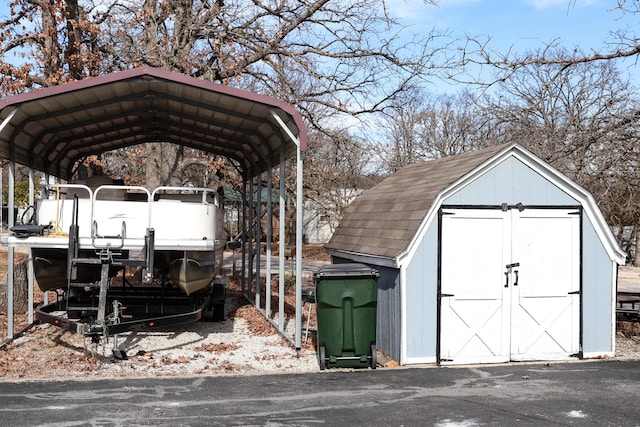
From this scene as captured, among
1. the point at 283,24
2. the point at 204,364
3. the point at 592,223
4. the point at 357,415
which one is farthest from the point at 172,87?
the point at 283,24

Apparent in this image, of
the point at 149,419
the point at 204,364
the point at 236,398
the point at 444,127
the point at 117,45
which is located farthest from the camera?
the point at 444,127

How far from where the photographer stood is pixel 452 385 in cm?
866

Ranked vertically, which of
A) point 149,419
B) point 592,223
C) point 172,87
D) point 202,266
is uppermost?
point 172,87

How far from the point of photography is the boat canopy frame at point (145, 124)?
10.1 m

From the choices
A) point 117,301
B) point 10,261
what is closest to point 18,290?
point 10,261

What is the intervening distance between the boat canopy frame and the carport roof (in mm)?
16

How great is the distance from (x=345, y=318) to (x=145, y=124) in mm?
6501

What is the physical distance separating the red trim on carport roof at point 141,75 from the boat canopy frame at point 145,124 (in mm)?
14

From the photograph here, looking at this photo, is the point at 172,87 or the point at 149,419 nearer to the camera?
the point at 149,419

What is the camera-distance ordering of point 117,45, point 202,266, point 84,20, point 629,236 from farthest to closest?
point 629,236 → point 117,45 → point 84,20 → point 202,266

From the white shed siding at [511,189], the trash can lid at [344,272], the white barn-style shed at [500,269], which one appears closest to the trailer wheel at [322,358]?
the trash can lid at [344,272]

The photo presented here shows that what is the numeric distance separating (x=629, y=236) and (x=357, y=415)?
31766mm

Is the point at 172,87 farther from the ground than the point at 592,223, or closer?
farther from the ground

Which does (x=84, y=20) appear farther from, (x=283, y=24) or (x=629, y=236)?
(x=629, y=236)
